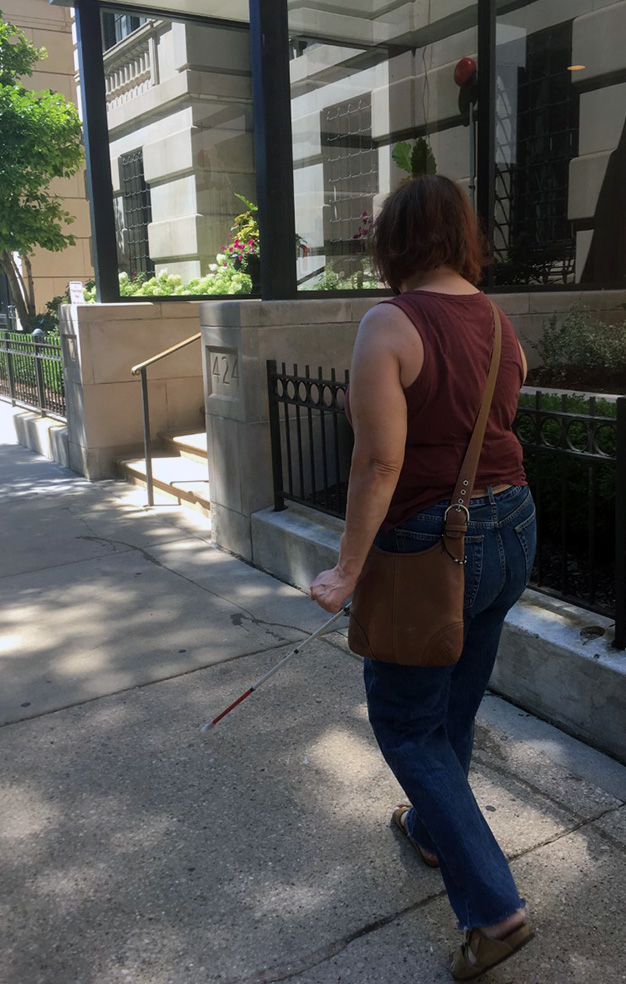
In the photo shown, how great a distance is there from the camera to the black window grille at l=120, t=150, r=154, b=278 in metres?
9.34

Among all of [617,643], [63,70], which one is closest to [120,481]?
[617,643]

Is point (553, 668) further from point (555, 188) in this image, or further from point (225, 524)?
point (555, 188)

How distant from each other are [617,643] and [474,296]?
68.2 inches

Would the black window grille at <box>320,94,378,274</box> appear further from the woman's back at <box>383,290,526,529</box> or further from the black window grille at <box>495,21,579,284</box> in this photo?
the woman's back at <box>383,290,526,529</box>

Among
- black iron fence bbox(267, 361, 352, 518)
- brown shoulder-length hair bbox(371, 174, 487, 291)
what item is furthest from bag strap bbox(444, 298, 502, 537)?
black iron fence bbox(267, 361, 352, 518)

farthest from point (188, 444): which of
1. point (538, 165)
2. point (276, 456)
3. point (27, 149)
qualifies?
point (27, 149)

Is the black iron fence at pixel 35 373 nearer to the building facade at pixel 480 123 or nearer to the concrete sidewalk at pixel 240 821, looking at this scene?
the building facade at pixel 480 123

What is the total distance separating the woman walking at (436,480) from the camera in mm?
2066

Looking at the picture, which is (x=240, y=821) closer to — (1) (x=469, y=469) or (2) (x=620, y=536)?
(1) (x=469, y=469)

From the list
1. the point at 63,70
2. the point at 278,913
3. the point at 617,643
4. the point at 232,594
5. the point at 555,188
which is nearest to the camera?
the point at 278,913

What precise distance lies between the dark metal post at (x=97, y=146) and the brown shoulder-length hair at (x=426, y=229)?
7.06 meters

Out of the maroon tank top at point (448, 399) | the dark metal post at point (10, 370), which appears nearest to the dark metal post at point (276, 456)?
the maroon tank top at point (448, 399)

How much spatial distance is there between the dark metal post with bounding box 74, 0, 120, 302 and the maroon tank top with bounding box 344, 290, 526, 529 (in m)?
7.20

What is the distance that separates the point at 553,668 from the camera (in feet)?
11.6
